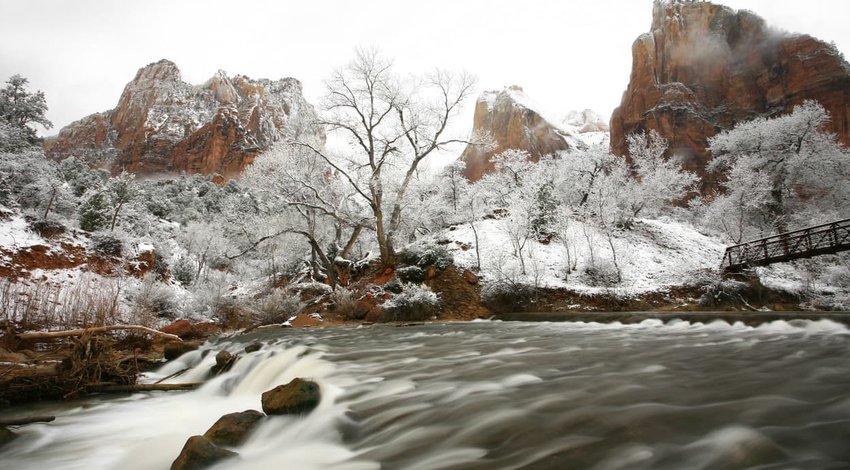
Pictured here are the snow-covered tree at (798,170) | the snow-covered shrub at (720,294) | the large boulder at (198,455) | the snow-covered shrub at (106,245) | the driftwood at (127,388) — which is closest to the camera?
the large boulder at (198,455)

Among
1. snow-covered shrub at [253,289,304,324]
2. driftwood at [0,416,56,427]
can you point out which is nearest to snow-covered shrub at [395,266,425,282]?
snow-covered shrub at [253,289,304,324]

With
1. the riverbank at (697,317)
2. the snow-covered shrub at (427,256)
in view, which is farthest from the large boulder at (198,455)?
the snow-covered shrub at (427,256)

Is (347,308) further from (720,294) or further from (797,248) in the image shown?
(797,248)

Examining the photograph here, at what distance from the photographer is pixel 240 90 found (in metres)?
127

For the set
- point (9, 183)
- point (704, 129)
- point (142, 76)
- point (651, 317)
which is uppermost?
point (142, 76)

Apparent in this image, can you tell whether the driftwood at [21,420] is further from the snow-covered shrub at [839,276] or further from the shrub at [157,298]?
the snow-covered shrub at [839,276]

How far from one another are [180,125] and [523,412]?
14107 centimetres

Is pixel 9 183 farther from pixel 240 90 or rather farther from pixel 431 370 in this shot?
pixel 240 90

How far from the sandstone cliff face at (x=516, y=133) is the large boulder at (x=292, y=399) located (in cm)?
8270

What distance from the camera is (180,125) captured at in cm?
11594

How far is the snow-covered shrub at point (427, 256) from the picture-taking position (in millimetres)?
18266

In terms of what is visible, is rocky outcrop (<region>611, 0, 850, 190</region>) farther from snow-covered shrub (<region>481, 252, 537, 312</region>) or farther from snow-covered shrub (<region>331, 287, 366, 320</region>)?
snow-covered shrub (<region>331, 287, 366, 320</region>)

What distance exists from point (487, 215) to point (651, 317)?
2117 cm

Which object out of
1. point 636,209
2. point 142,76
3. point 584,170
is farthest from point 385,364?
point 142,76
